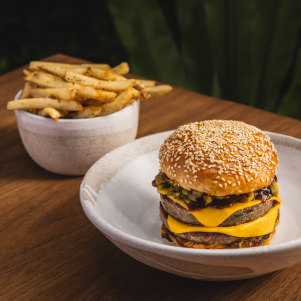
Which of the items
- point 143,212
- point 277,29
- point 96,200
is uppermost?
point 96,200

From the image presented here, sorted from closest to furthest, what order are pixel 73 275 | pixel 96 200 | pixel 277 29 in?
pixel 73 275
pixel 96 200
pixel 277 29

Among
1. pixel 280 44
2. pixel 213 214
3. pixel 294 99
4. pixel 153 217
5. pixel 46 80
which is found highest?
pixel 46 80

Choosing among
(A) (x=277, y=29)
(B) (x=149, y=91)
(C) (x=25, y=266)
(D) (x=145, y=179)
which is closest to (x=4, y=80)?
(B) (x=149, y=91)

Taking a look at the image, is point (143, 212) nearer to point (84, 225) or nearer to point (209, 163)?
point (84, 225)

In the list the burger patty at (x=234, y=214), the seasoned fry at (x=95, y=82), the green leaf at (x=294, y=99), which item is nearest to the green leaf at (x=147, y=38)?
the green leaf at (x=294, y=99)

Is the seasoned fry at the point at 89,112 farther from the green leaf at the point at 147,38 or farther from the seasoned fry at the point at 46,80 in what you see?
the green leaf at the point at 147,38

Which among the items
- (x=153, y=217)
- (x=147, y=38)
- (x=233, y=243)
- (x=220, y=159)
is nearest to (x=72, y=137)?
(x=153, y=217)

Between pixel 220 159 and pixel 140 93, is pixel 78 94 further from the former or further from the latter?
pixel 220 159
